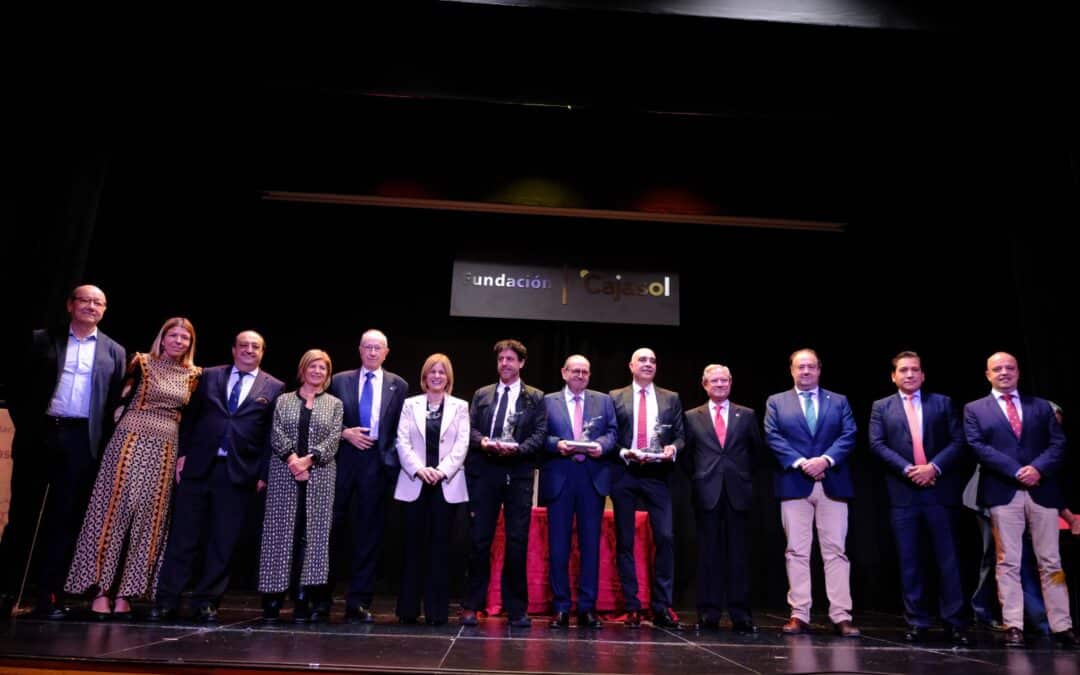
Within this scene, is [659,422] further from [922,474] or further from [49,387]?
[49,387]

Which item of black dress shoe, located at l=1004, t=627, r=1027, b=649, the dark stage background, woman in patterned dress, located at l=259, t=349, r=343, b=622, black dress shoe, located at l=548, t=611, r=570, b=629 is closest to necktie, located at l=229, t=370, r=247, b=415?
woman in patterned dress, located at l=259, t=349, r=343, b=622

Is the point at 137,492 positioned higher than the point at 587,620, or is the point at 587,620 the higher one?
the point at 137,492

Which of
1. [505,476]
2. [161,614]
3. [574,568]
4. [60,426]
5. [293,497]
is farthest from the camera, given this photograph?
[574,568]

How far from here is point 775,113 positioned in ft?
16.2

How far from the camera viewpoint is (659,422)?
4367 mm

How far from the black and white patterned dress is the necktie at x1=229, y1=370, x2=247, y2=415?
22 centimetres

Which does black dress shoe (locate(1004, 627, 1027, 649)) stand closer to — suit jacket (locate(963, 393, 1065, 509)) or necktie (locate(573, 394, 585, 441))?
suit jacket (locate(963, 393, 1065, 509))

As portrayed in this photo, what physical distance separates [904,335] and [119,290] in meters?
6.69

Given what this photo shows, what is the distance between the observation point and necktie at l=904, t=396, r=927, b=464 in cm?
410

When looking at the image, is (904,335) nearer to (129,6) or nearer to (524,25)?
(524,25)

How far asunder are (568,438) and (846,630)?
1.84 m

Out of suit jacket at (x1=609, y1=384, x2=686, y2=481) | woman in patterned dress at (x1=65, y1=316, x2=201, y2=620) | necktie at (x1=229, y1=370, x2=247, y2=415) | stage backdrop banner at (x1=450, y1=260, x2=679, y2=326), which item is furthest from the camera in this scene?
stage backdrop banner at (x1=450, y1=260, x2=679, y2=326)

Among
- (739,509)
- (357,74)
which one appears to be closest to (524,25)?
(357,74)

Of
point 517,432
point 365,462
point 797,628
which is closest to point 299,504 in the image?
point 365,462
